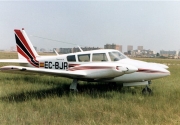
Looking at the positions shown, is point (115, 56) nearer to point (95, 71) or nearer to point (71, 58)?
point (95, 71)

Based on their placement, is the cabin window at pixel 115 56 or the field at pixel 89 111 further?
the cabin window at pixel 115 56

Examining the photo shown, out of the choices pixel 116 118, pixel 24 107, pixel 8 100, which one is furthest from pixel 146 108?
pixel 8 100

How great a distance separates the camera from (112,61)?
27.5ft

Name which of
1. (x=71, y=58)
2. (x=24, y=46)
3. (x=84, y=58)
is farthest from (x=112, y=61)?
(x=24, y=46)

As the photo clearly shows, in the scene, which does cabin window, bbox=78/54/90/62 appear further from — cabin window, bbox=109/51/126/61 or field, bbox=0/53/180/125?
field, bbox=0/53/180/125

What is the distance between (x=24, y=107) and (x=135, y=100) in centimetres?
379

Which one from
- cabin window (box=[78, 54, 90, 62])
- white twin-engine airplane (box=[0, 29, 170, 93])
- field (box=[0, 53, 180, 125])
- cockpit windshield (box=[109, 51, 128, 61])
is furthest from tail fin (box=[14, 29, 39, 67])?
cockpit windshield (box=[109, 51, 128, 61])

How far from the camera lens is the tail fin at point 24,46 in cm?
1219

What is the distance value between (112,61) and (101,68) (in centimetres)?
87

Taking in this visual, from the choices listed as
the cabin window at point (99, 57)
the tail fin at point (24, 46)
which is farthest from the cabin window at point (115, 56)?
the tail fin at point (24, 46)

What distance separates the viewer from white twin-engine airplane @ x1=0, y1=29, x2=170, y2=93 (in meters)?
7.35

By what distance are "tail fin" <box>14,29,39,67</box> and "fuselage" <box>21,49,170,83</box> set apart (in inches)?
83.0

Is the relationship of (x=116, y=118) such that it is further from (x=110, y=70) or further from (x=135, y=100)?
(x=110, y=70)

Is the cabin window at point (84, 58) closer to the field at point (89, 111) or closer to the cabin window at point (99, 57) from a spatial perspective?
the cabin window at point (99, 57)
